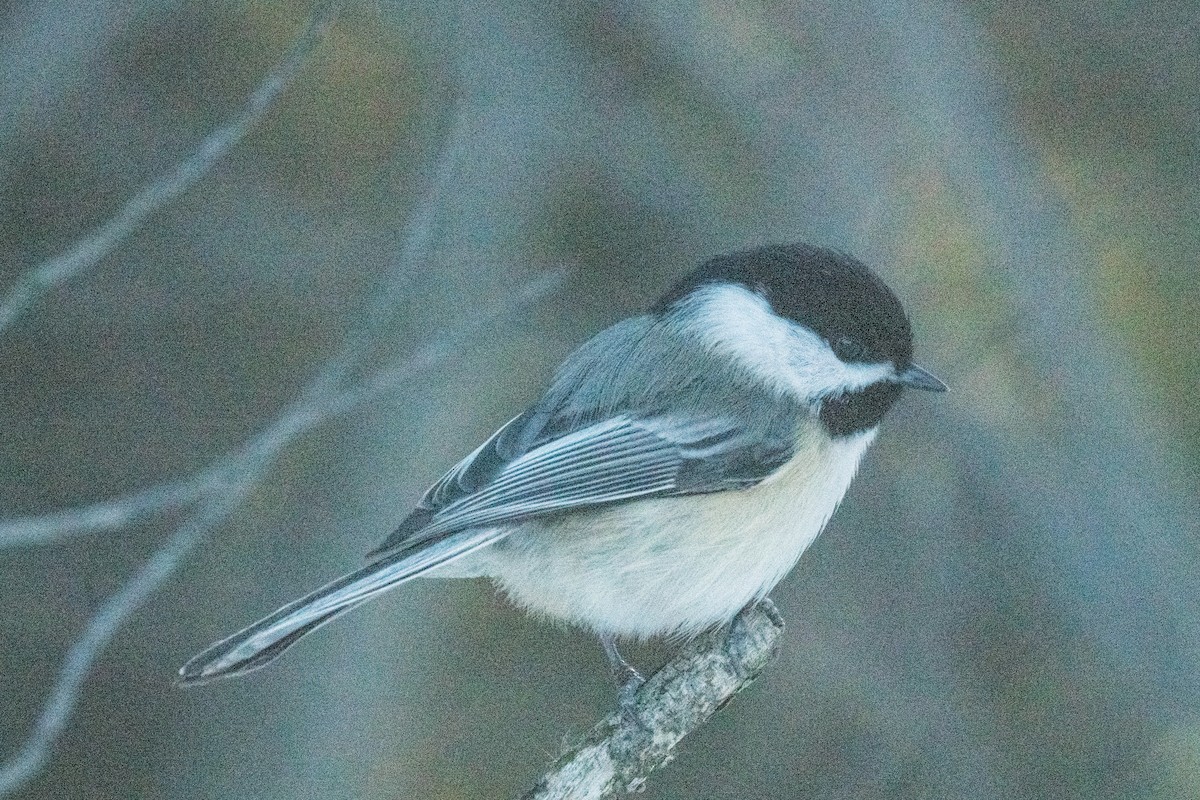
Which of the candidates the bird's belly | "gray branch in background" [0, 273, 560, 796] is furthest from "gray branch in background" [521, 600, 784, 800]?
"gray branch in background" [0, 273, 560, 796]

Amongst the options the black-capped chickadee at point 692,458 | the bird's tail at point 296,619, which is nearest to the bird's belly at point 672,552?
the black-capped chickadee at point 692,458

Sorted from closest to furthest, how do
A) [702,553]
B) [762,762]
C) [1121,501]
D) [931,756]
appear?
[702,553]
[1121,501]
[931,756]
[762,762]

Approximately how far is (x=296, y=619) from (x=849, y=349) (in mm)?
907

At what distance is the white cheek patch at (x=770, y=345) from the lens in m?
2.16

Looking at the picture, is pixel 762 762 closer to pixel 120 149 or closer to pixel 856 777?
pixel 856 777

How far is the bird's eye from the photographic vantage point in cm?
212

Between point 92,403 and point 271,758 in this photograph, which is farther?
point 92,403

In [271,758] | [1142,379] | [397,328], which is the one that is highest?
[1142,379]

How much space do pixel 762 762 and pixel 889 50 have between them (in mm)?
1459

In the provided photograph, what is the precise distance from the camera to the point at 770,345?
2.21 metres

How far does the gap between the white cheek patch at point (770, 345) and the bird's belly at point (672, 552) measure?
4.3 inches

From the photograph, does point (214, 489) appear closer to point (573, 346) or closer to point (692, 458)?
point (692, 458)

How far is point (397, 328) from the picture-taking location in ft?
9.73

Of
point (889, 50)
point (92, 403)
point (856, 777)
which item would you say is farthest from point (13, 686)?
point (889, 50)
